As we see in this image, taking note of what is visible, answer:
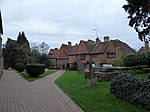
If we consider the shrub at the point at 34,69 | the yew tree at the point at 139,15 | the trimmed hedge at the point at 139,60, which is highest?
the yew tree at the point at 139,15

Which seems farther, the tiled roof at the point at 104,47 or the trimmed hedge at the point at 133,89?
the tiled roof at the point at 104,47

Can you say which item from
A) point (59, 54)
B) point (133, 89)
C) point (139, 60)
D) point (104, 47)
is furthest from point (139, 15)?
point (59, 54)

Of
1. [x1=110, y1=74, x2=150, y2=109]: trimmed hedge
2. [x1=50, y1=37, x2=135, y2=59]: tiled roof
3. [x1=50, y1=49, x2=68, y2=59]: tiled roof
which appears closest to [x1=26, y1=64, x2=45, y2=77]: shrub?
[x1=110, y1=74, x2=150, y2=109]: trimmed hedge

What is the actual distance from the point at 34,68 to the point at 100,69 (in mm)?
11177

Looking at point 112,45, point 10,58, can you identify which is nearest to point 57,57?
point 10,58

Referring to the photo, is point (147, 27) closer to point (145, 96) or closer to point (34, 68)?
point (145, 96)

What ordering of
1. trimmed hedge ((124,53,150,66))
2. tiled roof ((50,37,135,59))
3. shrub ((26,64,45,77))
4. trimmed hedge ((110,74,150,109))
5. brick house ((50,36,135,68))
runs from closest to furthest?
trimmed hedge ((110,74,150,109)) < trimmed hedge ((124,53,150,66)) < shrub ((26,64,45,77)) < brick house ((50,36,135,68)) < tiled roof ((50,37,135,59))

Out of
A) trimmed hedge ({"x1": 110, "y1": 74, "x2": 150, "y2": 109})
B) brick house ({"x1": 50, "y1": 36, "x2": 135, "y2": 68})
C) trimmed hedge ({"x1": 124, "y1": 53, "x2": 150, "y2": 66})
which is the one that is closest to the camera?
trimmed hedge ({"x1": 110, "y1": 74, "x2": 150, "y2": 109})

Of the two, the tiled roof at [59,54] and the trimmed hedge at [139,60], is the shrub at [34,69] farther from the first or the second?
the tiled roof at [59,54]

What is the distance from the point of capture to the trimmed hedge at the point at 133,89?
9.39 metres

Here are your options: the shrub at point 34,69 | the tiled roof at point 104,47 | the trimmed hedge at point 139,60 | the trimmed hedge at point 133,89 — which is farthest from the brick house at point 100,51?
the trimmed hedge at point 133,89

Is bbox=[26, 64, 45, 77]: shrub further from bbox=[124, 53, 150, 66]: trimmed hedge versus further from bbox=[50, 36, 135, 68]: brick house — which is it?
bbox=[50, 36, 135, 68]: brick house

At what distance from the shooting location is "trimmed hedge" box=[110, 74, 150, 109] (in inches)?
370

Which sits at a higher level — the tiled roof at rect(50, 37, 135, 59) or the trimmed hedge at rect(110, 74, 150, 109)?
the tiled roof at rect(50, 37, 135, 59)
